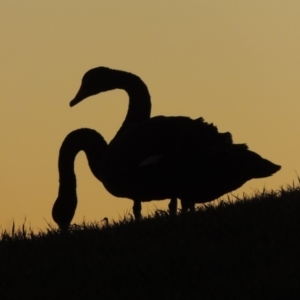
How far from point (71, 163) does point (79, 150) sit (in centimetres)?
29

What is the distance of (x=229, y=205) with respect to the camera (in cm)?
986

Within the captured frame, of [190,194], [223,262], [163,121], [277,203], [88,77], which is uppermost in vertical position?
[88,77]

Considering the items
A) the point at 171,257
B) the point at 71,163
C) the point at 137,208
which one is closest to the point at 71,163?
the point at 71,163

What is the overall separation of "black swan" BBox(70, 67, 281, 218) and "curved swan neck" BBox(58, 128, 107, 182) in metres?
1.36

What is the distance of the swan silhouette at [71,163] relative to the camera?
1281 centimetres

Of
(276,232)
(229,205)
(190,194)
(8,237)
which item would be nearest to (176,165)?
(190,194)

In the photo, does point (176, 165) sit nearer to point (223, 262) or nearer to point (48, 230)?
point (48, 230)

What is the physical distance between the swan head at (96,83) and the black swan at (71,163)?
578 mm

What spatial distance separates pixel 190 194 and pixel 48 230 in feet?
5.53

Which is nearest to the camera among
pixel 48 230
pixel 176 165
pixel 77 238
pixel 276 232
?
pixel 276 232

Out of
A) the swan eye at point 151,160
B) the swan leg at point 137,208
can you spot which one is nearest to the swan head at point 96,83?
the swan leg at point 137,208

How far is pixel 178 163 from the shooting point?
10.9 meters

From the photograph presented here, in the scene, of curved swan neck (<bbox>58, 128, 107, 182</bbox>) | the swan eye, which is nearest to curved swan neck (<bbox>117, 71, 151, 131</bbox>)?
curved swan neck (<bbox>58, 128, 107, 182</bbox>)

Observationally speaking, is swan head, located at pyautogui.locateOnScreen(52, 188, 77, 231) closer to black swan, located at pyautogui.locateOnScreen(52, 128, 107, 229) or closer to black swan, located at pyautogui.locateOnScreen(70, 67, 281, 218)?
black swan, located at pyautogui.locateOnScreen(52, 128, 107, 229)
